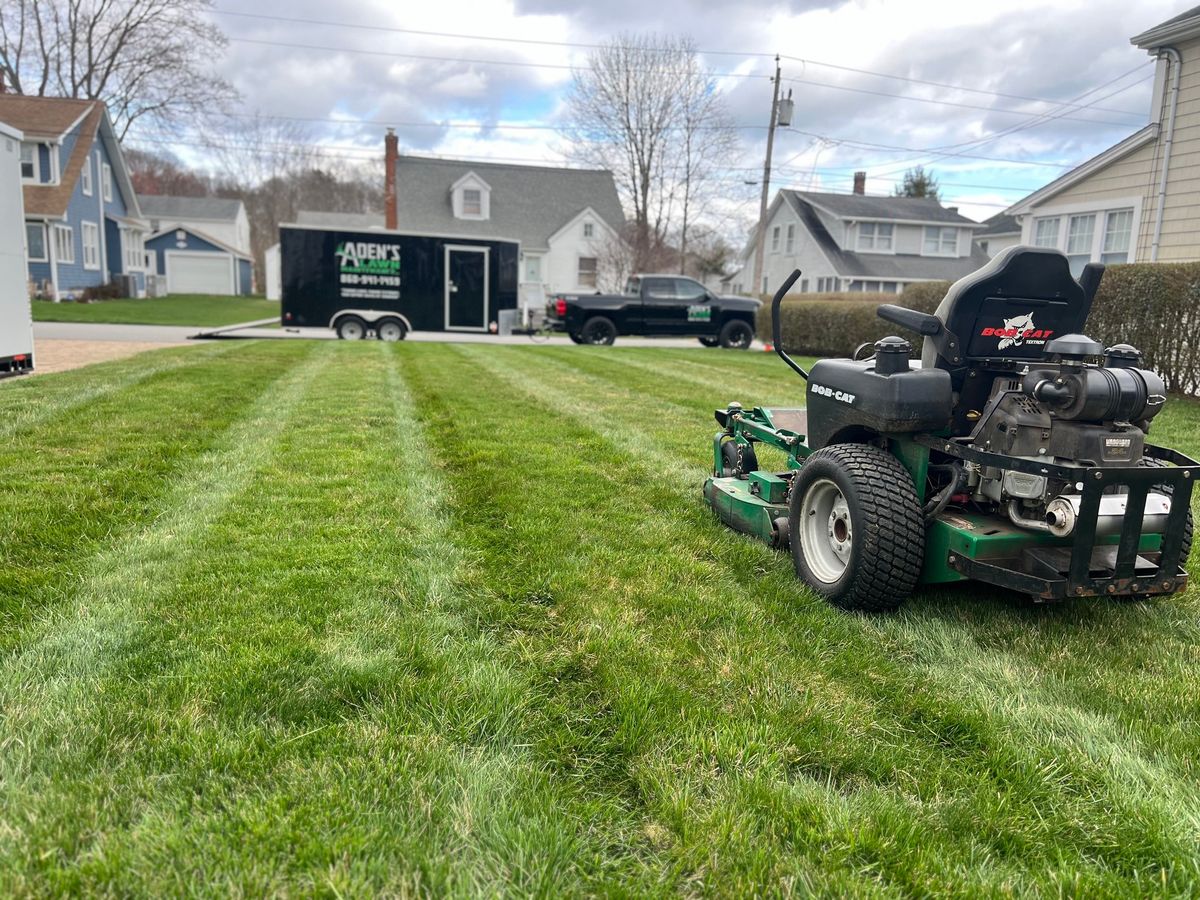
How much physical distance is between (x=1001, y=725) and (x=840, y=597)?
99cm

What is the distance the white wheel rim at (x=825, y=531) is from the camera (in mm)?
3805

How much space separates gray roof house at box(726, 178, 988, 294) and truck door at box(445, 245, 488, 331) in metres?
19.2

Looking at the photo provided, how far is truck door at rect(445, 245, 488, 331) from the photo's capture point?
20906 mm

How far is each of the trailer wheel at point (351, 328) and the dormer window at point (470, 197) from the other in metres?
20.8

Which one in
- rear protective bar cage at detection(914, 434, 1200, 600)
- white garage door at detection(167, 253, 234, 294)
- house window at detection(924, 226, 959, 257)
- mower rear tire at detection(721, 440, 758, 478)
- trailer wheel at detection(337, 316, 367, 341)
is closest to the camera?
rear protective bar cage at detection(914, 434, 1200, 600)

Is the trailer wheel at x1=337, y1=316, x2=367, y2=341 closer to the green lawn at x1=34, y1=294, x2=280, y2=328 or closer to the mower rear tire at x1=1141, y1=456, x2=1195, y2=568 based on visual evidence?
the green lawn at x1=34, y1=294, x2=280, y2=328

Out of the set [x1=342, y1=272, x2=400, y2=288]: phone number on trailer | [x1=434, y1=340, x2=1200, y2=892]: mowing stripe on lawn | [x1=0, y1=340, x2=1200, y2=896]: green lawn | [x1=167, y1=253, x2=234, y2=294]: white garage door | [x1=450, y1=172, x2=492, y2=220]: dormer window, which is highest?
[x1=450, y1=172, x2=492, y2=220]: dormer window

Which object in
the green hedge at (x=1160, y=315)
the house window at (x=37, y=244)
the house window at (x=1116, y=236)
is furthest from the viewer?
the house window at (x=37, y=244)

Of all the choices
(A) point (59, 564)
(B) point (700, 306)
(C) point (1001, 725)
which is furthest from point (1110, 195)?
(A) point (59, 564)

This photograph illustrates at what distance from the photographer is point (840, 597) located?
3.61m

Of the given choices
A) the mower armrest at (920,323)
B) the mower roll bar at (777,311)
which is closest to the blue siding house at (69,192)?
the mower roll bar at (777,311)

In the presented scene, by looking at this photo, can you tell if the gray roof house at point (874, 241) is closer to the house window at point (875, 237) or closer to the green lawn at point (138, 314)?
the house window at point (875, 237)

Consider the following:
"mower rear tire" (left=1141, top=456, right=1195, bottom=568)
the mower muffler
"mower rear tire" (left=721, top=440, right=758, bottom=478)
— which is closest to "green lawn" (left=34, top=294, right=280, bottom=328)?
"mower rear tire" (left=721, top=440, right=758, bottom=478)

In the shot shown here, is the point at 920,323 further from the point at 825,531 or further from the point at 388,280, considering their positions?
the point at 388,280
